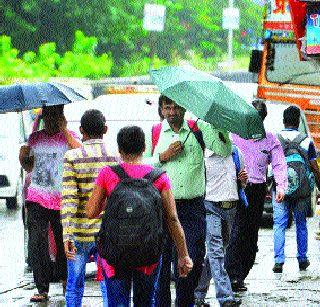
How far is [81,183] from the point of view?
27.5 feet

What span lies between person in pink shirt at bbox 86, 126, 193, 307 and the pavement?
3.08 metres

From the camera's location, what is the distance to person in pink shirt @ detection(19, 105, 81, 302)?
975cm

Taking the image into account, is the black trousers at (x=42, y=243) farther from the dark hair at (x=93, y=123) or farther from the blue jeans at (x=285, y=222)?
the blue jeans at (x=285, y=222)

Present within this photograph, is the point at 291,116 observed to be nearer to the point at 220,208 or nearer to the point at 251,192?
the point at 251,192

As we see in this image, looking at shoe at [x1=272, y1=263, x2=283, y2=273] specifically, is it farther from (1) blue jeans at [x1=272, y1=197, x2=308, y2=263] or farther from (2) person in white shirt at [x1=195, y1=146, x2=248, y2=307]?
(2) person in white shirt at [x1=195, y1=146, x2=248, y2=307]

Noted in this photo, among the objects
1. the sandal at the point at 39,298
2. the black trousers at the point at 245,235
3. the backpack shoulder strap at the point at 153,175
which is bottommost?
the sandal at the point at 39,298

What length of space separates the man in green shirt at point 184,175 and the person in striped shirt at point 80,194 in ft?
1.25

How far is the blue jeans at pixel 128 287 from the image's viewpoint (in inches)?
277

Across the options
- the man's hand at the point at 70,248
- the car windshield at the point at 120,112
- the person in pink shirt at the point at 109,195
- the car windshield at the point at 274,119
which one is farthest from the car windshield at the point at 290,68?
the person in pink shirt at the point at 109,195

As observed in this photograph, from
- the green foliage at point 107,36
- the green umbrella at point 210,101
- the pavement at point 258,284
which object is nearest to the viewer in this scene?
the green umbrella at point 210,101

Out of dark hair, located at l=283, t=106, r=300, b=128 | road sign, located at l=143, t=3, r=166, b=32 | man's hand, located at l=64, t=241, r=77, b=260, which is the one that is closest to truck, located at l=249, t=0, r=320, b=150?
dark hair, located at l=283, t=106, r=300, b=128

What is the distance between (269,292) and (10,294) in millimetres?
2310

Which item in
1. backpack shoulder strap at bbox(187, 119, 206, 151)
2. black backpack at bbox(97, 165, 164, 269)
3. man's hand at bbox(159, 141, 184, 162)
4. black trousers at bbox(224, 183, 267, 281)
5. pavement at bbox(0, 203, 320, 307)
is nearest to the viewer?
black backpack at bbox(97, 165, 164, 269)

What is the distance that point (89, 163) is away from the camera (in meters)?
8.40
